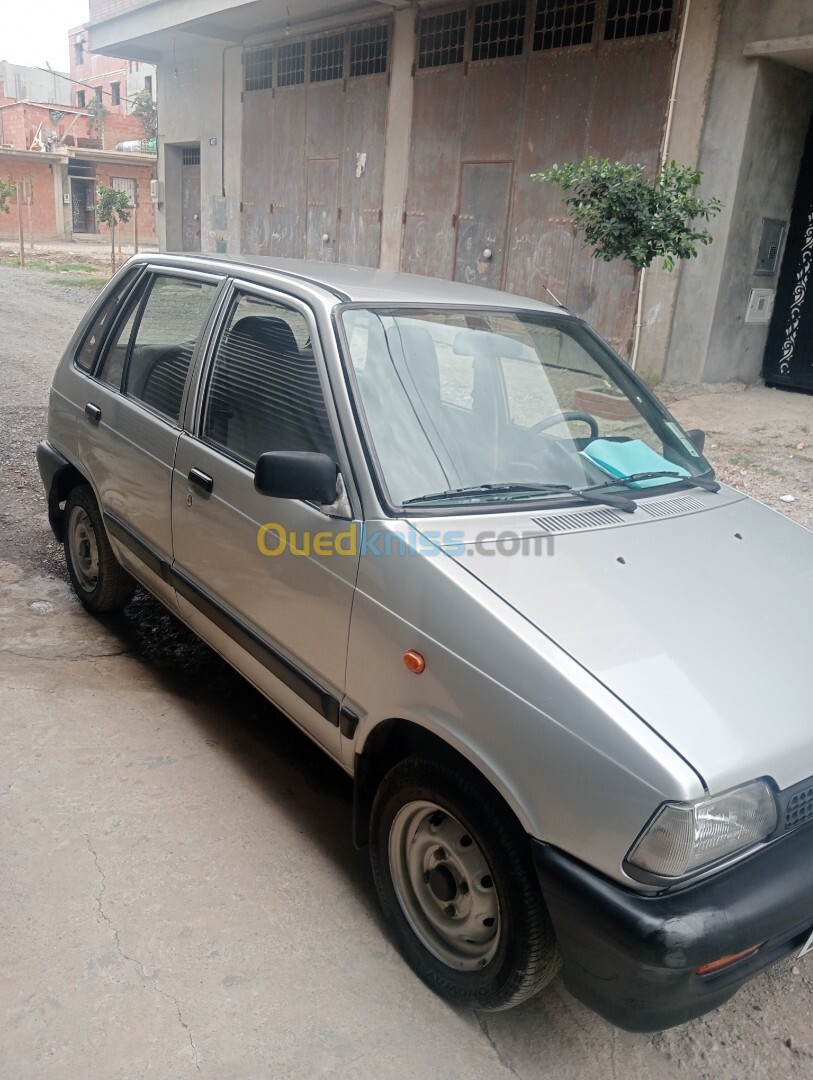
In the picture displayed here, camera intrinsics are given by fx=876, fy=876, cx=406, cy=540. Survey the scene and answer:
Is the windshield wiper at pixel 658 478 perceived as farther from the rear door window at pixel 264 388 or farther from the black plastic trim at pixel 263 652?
the black plastic trim at pixel 263 652

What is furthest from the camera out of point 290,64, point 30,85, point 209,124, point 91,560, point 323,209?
point 30,85

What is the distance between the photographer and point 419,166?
1238cm

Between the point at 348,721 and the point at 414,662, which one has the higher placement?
the point at 414,662

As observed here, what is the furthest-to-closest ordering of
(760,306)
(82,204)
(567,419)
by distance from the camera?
1. (82,204)
2. (760,306)
3. (567,419)

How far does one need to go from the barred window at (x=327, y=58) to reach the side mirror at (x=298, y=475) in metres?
13.1

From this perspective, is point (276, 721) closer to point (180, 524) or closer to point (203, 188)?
point (180, 524)

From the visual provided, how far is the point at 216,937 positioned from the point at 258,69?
15993mm

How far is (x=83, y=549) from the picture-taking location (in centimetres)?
446

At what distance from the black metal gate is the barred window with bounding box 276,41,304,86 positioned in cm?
871

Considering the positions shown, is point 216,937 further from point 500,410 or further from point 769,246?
point 769,246

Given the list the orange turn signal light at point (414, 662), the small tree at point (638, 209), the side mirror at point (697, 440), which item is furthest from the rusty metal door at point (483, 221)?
the orange turn signal light at point (414, 662)

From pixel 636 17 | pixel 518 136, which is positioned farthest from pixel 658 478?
pixel 518 136

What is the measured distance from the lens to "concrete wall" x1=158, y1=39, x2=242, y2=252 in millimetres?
16031

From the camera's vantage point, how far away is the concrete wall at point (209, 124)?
1603 cm
